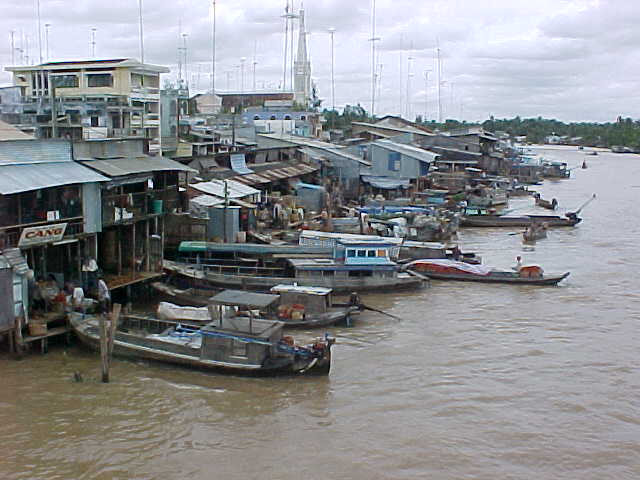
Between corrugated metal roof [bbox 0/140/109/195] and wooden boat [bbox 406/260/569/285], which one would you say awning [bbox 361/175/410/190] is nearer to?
wooden boat [bbox 406/260/569/285]

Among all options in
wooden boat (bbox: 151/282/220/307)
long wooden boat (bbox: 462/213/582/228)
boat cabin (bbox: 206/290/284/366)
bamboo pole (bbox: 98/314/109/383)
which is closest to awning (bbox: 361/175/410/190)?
long wooden boat (bbox: 462/213/582/228)

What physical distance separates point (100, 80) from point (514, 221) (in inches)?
853

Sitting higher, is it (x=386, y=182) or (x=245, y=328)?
(x=386, y=182)

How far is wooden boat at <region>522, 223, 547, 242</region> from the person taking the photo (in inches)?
1204

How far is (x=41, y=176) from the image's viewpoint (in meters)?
14.7

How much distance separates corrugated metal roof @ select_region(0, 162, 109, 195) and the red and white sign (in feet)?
3.03

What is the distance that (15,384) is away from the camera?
12891 millimetres

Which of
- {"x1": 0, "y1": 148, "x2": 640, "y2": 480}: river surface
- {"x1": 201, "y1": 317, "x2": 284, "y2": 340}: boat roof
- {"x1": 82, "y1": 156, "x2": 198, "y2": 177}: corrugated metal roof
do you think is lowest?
{"x1": 0, "y1": 148, "x2": 640, "y2": 480}: river surface

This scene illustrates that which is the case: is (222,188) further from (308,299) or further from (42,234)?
(42,234)

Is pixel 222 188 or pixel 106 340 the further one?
pixel 222 188

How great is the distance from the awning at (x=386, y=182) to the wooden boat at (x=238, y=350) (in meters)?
24.0

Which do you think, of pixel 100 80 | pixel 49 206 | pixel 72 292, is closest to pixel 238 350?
pixel 72 292

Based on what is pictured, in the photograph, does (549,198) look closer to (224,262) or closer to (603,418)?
(224,262)

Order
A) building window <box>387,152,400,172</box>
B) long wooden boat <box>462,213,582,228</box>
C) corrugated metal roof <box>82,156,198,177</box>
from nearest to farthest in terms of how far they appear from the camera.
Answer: corrugated metal roof <box>82,156,198,177</box>, long wooden boat <box>462,213,582,228</box>, building window <box>387,152,400,172</box>
